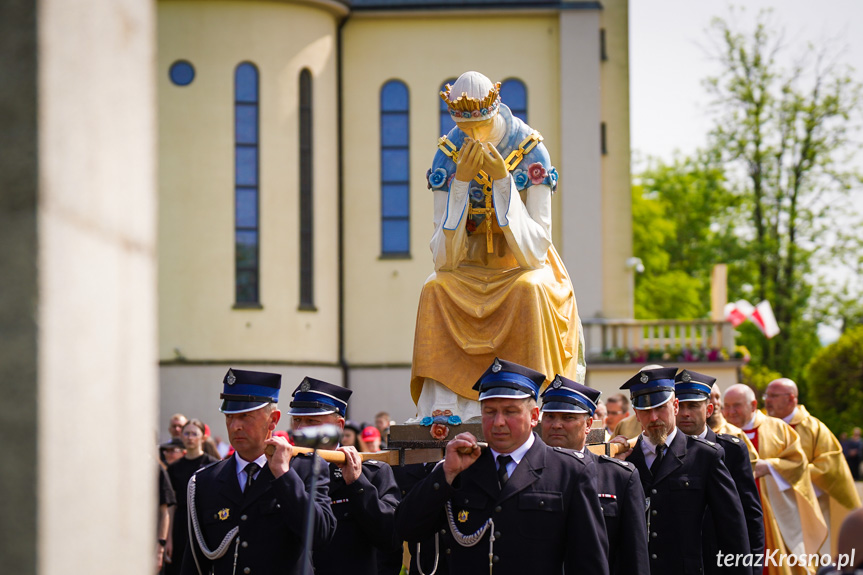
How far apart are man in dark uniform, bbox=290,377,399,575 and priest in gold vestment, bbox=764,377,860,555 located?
19.2 feet

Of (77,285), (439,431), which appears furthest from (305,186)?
(77,285)

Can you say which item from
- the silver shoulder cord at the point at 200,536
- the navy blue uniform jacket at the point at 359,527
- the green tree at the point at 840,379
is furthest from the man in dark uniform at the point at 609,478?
the green tree at the point at 840,379

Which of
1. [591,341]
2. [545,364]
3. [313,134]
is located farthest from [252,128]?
[545,364]

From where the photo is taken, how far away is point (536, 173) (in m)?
9.04

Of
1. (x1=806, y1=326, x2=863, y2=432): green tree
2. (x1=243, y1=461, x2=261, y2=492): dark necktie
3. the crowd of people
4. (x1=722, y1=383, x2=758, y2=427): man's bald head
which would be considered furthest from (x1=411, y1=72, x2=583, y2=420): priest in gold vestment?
(x1=806, y1=326, x2=863, y2=432): green tree

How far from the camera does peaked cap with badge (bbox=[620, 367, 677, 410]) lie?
7422 millimetres

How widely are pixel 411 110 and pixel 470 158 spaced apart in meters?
22.5

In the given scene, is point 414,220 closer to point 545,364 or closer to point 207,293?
→ point 207,293

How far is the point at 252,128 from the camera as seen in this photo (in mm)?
29750

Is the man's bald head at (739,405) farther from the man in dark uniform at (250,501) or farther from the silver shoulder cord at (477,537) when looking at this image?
the silver shoulder cord at (477,537)

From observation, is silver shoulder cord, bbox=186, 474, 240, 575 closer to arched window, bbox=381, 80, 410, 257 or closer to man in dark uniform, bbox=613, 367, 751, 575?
man in dark uniform, bbox=613, 367, 751, 575

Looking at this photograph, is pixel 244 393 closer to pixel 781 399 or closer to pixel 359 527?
pixel 359 527

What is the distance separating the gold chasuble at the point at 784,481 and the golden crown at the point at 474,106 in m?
4.15

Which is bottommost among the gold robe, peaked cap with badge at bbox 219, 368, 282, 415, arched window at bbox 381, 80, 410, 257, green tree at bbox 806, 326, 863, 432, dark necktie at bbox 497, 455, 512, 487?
green tree at bbox 806, 326, 863, 432
